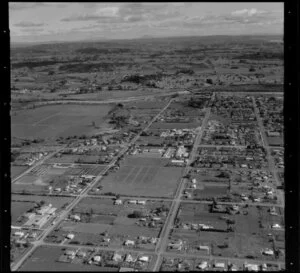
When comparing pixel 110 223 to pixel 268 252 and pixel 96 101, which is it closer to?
pixel 268 252

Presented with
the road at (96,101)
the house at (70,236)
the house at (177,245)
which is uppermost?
the road at (96,101)

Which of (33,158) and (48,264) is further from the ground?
(33,158)

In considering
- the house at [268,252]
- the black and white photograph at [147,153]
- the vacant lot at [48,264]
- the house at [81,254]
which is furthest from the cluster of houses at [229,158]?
the vacant lot at [48,264]

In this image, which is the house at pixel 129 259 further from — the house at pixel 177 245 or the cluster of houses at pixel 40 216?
the cluster of houses at pixel 40 216

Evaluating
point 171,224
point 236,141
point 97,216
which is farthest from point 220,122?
point 97,216

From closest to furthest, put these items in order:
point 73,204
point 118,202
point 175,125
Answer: point 73,204 → point 118,202 → point 175,125

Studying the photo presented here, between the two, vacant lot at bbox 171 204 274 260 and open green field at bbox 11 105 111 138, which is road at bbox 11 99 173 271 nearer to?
open green field at bbox 11 105 111 138

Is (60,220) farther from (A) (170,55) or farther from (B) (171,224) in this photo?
(A) (170,55)

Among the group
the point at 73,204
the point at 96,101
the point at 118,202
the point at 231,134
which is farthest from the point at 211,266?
the point at 96,101
